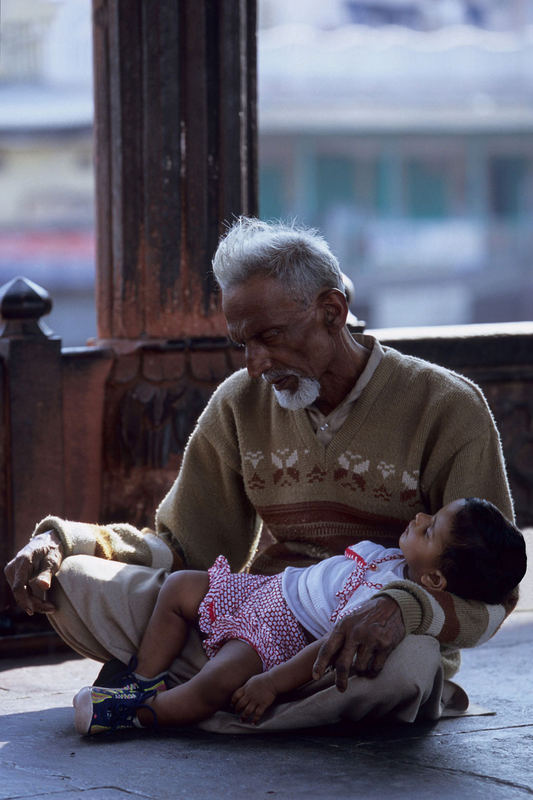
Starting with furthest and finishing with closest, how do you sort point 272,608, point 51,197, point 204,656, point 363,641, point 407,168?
1. point 407,168
2. point 51,197
3. point 204,656
4. point 272,608
5. point 363,641

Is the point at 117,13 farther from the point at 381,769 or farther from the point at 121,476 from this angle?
the point at 381,769

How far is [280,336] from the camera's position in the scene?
3203 mm

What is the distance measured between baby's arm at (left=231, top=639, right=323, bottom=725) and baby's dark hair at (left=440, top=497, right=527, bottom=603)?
1.08 ft

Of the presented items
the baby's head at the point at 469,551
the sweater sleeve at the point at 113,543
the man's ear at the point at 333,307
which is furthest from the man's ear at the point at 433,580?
the sweater sleeve at the point at 113,543

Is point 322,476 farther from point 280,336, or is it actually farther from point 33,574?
point 33,574

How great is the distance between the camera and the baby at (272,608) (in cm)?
296

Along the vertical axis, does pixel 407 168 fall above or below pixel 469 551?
above

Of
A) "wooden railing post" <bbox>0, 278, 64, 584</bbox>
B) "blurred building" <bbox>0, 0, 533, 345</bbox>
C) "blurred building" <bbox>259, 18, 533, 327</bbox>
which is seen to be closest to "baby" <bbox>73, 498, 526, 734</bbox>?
"wooden railing post" <bbox>0, 278, 64, 584</bbox>

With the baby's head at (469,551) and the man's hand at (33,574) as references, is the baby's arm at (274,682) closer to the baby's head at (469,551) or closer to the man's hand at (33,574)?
the baby's head at (469,551)

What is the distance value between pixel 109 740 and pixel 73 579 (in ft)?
1.23

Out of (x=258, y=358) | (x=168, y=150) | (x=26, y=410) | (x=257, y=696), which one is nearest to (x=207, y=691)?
(x=257, y=696)

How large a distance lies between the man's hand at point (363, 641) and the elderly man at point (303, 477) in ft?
0.20

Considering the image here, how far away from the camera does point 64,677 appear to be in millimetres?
4035

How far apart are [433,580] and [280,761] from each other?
0.50 meters
